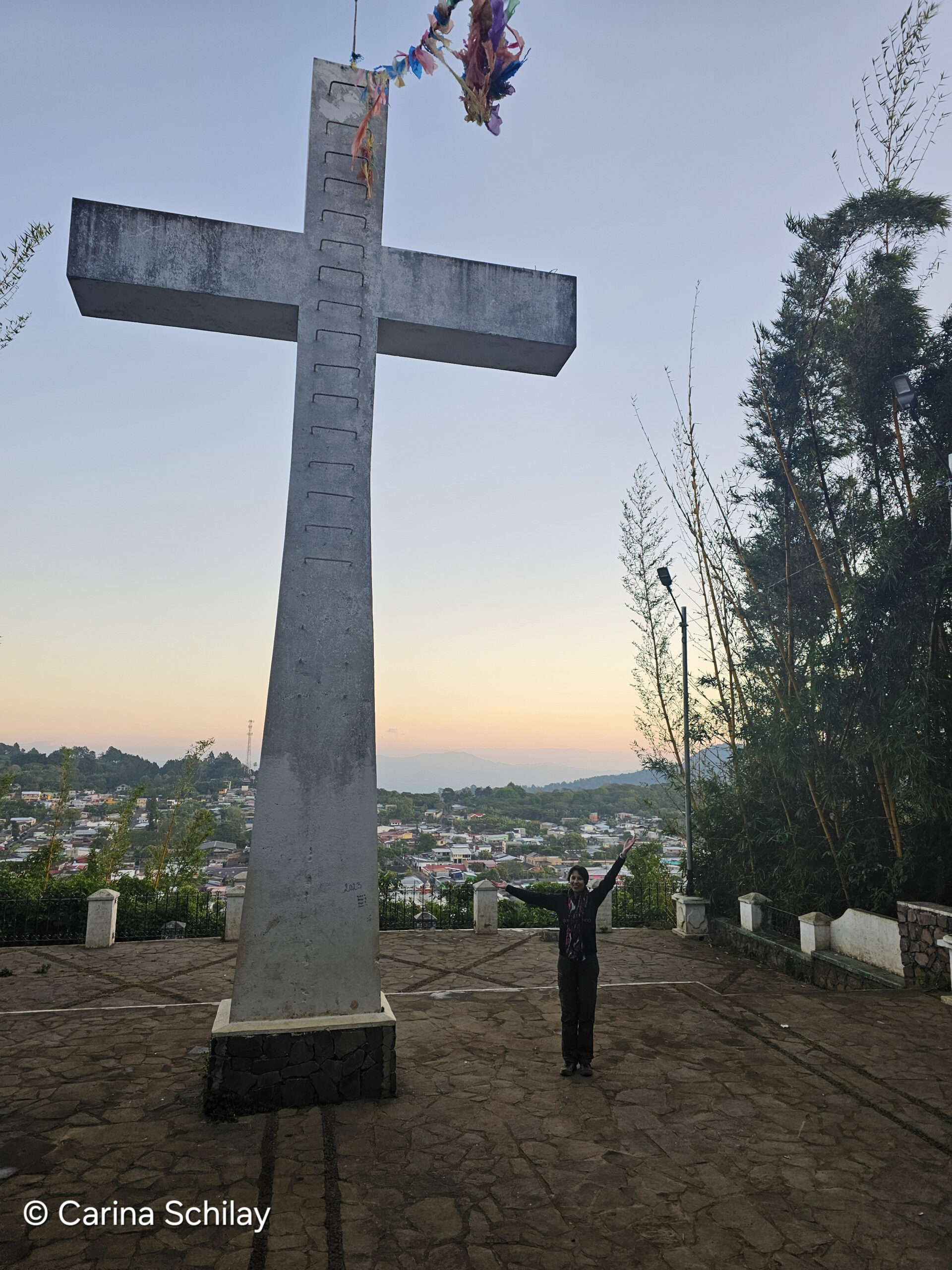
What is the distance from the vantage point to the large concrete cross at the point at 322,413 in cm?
441

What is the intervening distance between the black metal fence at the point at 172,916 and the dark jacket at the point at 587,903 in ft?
23.3

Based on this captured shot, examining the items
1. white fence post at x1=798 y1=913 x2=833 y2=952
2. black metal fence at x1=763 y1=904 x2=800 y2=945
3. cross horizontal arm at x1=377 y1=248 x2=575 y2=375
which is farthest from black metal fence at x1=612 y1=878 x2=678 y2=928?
cross horizontal arm at x1=377 y1=248 x2=575 y2=375

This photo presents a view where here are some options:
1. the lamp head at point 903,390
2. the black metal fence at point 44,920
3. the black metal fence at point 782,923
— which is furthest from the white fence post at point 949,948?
the black metal fence at point 44,920

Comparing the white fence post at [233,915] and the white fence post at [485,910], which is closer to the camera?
the white fence post at [233,915]

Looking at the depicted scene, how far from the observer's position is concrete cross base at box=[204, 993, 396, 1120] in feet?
13.9

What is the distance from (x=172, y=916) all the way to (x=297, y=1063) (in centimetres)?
793

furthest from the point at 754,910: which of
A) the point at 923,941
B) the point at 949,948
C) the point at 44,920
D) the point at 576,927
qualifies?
the point at 44,920

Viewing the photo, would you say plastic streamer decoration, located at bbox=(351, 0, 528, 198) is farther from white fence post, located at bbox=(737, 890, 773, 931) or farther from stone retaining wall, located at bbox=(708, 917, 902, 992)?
white fence post, located at bbox=(737, 890, 773, 931)

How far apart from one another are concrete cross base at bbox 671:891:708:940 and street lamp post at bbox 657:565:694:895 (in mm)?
286

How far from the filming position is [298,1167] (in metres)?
3.71

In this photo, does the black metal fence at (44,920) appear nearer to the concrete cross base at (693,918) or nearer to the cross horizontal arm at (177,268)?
the concrete cross base at (693,918)

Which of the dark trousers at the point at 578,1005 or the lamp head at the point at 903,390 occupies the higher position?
the lamp head at the point at 903,390

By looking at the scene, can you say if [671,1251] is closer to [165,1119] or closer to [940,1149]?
[940,1149]

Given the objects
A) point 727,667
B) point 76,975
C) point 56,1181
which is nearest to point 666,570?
point 727,667
